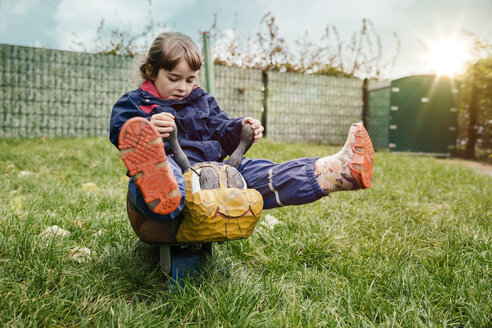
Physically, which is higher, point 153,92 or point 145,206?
point 153,92

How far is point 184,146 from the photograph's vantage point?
1.55 meters

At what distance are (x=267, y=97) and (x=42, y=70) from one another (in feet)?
12.8

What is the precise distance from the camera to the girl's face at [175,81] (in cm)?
156

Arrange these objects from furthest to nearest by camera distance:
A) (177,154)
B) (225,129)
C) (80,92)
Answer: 1. (80,92)
2. (225,129)
3. (177,154)

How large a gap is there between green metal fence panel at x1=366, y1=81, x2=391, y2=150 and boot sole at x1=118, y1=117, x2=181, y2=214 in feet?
22.2

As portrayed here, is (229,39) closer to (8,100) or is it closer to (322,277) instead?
(8,100)

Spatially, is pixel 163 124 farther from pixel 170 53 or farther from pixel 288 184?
pixel 288 184

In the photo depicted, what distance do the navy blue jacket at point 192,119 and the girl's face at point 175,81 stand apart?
3cm

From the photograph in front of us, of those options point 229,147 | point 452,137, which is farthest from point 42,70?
point 452,137

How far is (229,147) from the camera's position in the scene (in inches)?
67.7

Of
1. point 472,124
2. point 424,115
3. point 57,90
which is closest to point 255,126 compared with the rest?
point 57,90

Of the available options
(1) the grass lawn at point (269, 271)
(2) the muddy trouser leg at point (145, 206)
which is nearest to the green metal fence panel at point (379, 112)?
(1) the grass lawn at point (269, 271)

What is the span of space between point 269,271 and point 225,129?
2.20 ft

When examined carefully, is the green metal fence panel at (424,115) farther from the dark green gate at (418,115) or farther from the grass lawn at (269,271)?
the grass lawn at (269,271)
